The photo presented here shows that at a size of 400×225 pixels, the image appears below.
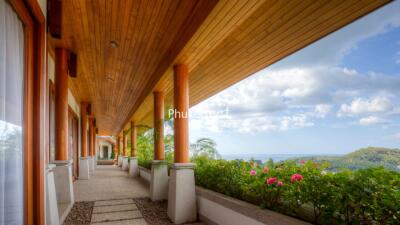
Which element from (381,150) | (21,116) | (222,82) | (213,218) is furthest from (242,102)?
(21,116)

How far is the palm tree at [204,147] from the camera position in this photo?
6.07 m

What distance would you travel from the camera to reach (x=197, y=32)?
3.52 meters

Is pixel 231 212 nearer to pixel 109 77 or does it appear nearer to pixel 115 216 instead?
pixel 115 216

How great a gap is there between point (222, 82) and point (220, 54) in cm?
153

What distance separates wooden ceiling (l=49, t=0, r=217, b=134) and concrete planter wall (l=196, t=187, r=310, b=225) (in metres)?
2.25

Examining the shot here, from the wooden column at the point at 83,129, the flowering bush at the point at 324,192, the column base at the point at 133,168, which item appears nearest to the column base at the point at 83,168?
the wooden column at the point at 83,129

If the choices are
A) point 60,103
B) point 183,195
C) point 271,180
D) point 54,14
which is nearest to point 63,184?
point 60,103

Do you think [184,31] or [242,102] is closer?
[184,31]

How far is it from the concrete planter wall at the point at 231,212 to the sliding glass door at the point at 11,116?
2.19 metres

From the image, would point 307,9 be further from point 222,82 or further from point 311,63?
point 222,82

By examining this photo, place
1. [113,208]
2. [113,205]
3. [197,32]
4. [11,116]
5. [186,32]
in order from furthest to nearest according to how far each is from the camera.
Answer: [113,205]
[113,208]
[186,32]
[197,32]
[11,116]

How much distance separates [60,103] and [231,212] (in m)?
3.84

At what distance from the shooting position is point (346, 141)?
283cm

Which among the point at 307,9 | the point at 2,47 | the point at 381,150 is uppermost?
the point at 307,9
